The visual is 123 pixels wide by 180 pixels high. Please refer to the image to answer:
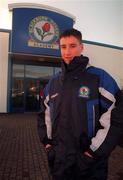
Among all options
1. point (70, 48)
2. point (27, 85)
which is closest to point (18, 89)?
point (27, 85)

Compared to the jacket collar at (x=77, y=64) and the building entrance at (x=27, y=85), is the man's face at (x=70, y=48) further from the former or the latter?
the building entrance at (x=27, y=85)

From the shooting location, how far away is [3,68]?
708 inches

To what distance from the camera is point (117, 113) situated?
2449 millimetres

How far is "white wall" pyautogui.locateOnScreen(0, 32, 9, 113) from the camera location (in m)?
17.8

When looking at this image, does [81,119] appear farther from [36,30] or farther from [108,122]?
[36,30]

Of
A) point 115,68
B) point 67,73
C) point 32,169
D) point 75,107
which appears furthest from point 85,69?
point 115,68

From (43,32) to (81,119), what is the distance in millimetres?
16200

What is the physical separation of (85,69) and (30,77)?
1674 centimetres

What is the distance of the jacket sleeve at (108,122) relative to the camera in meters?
2.38

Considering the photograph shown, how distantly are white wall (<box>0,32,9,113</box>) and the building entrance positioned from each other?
640 millimetres

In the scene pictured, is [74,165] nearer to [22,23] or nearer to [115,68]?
[22,23]

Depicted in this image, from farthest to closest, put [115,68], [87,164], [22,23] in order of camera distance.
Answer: [115,68], [22,23], [87,164]

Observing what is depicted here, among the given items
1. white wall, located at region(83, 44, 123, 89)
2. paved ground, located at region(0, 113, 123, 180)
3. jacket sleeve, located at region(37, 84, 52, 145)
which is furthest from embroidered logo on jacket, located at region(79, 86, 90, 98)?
white wall, located at region(83, 44, 123, 89)

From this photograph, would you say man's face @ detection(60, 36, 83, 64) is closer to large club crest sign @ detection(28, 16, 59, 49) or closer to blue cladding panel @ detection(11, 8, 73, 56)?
blue cladding panel @ detection(11, 8, 73, 56)
